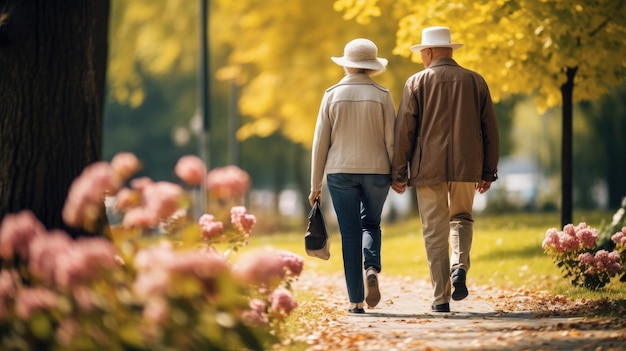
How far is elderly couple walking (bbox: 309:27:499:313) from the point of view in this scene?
28.5ft

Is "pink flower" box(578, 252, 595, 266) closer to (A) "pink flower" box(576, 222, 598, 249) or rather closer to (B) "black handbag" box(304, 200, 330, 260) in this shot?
(A) "pink flower" box(576, 222, 598, 249)

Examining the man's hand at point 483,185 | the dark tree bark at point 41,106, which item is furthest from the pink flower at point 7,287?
the man's hand at point 483,185

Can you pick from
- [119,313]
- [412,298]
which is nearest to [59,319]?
[119,313]

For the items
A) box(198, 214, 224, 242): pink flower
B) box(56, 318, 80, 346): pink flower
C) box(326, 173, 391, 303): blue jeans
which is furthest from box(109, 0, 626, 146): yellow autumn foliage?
box(56, 318, 80, 346): pink flower

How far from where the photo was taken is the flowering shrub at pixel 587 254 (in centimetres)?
959

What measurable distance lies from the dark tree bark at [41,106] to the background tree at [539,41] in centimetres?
449

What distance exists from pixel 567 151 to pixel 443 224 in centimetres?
449

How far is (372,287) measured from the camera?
880cm

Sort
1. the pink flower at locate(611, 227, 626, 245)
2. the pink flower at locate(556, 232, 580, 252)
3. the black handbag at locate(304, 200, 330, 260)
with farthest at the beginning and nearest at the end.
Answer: the pink flower at locate(556, 232, 580, 252) < the pink flower at locate(611, 227, 626, 245) < the black handbag at locate(304, 200, 330, 260)

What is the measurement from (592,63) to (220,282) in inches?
299

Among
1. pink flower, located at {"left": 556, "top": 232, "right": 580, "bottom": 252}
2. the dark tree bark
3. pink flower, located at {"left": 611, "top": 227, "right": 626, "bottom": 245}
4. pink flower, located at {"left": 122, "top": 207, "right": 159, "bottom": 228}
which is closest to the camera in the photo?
pink flower, located at {"left": 122, "top": 207, "right": 159, "bottom": 228}

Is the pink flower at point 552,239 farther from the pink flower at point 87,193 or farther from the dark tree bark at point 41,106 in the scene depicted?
the pink flower at point 87,193

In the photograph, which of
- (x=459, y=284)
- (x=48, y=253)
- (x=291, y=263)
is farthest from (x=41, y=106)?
(x=459, y=284)

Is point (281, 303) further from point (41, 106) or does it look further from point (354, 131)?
point (41, 106)
